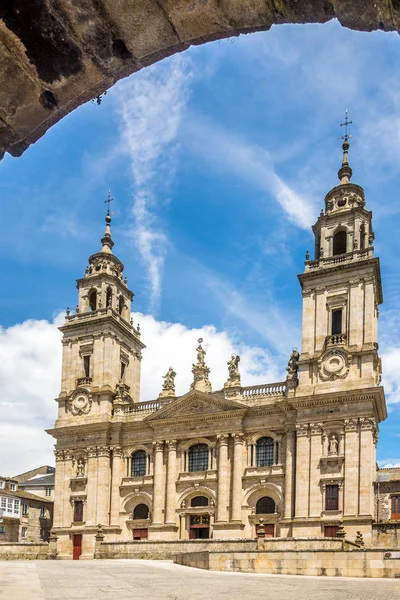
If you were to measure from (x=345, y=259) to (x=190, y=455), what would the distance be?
16097 millimetres

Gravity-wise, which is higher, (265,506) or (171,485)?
(171,485)

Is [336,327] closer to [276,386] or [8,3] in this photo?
[276,386]

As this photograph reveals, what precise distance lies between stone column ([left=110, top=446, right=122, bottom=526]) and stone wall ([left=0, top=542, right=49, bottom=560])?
462cm

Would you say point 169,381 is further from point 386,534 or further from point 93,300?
point 386,534

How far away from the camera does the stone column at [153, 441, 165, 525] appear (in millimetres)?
42906

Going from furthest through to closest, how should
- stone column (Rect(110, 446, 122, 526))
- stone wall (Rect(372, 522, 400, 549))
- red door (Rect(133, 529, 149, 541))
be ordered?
stone column (Rect(110, 446, 122, 526)), red door (Rect(133, 529, 149, 541)), stone wall (Rect(372, 522, 400, 549))

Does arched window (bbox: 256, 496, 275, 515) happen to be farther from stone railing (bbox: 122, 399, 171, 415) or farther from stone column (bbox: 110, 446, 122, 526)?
stone column (bbox: 110, 446, 122, 526)

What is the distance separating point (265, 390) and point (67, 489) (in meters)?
15.6

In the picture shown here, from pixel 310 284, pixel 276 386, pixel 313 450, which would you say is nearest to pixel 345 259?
pixel 310 284

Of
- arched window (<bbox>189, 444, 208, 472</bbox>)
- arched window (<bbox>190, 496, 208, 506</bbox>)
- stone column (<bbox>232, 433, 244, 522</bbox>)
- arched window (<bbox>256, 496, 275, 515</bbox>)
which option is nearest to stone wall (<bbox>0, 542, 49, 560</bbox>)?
arched window (<bbox>190, 496, 208, 506</bbox>)

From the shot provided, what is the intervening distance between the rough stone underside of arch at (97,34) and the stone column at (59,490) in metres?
45.2

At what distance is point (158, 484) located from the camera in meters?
43.5

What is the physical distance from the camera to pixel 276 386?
140ft

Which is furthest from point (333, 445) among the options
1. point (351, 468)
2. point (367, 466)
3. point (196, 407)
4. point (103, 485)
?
point (103, 485)
